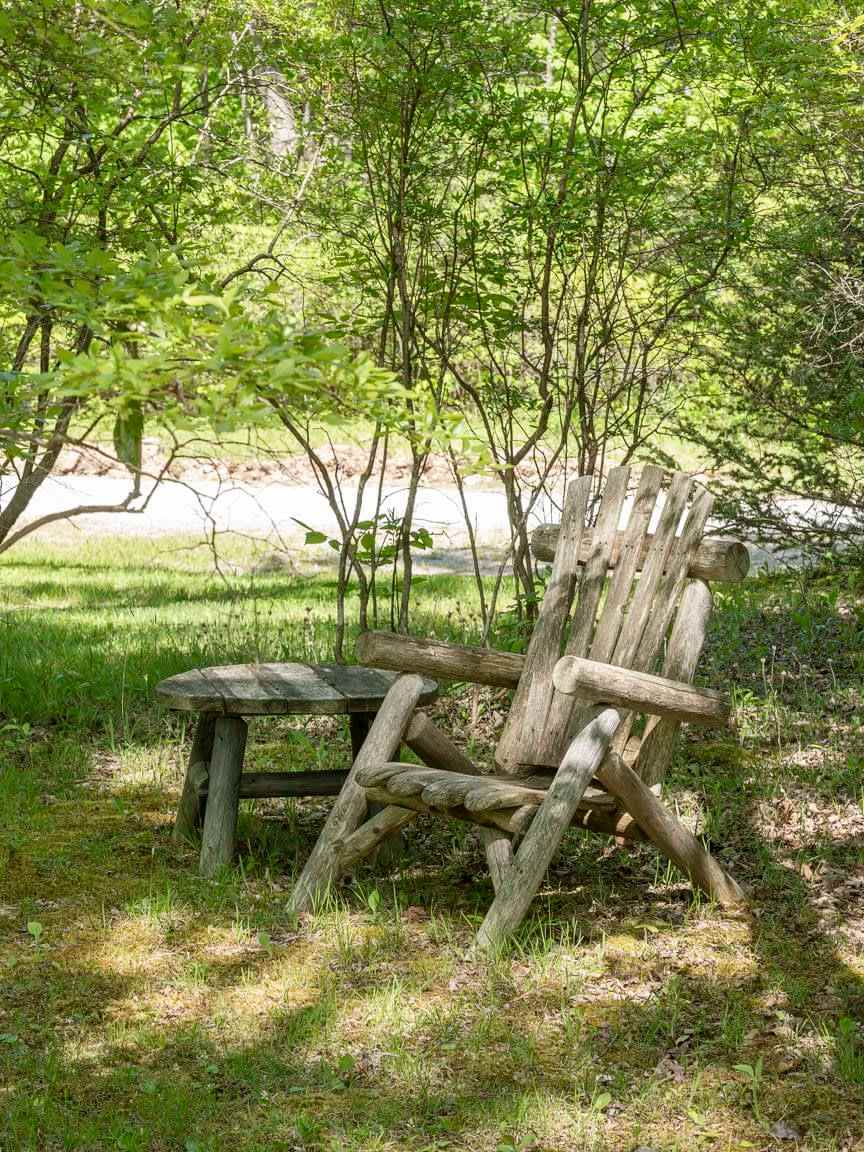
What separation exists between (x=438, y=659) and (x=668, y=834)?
82cm

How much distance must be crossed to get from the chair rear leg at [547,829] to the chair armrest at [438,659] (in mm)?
612

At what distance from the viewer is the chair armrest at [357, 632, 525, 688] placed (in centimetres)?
378

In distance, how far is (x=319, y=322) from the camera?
528 centimetres

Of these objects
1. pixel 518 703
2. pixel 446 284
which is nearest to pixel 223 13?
pixel 446 284

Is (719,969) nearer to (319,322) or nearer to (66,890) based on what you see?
(66,890)

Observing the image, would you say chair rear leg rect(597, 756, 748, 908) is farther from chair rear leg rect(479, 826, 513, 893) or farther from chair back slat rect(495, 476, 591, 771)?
chair back slat rect(495, 476, 591, 771)

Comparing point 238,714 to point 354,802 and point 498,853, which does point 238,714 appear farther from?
point 498,853

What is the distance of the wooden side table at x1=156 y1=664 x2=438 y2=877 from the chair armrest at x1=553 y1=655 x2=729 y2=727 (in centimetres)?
70

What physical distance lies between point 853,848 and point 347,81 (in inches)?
141

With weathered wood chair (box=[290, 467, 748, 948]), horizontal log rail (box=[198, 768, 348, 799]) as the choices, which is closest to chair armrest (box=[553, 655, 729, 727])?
weathered wood chair (box=[290, 467, 748, 948])

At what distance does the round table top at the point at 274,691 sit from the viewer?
12.9 ft

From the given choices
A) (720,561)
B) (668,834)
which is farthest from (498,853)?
(720,561)

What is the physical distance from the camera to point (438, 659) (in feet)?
12.7

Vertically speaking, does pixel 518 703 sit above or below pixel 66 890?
above
